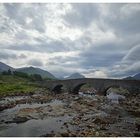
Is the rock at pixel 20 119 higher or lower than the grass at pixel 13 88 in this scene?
lower

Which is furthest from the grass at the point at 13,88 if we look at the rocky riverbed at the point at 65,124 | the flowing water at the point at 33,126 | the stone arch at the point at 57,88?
the flowing water at the point at 33,126

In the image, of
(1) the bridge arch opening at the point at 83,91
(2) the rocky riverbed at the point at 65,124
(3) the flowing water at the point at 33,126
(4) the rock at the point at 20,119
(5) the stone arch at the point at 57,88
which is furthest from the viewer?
(5) the stone arch at the point at 57,88

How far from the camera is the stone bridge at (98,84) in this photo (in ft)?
56.3

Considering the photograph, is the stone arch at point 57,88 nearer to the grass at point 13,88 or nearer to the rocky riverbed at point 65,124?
the grass at point 13,88

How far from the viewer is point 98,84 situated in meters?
21.4

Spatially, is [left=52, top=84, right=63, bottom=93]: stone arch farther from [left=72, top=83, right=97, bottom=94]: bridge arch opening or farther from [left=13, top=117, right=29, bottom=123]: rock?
[left=13, top=117, right=29, bottom=123]: rock

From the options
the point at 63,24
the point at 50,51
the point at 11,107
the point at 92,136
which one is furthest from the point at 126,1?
the point at 11,107

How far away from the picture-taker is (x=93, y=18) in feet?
30.5

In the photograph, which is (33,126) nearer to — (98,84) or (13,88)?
(98,84)

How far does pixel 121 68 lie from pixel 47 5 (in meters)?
3.51

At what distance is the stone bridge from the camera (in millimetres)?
17156

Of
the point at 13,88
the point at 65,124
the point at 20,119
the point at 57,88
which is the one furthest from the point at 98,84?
the point at 65,124

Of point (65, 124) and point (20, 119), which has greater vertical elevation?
point (20, 119)

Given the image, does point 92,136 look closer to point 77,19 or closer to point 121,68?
point 121,68
